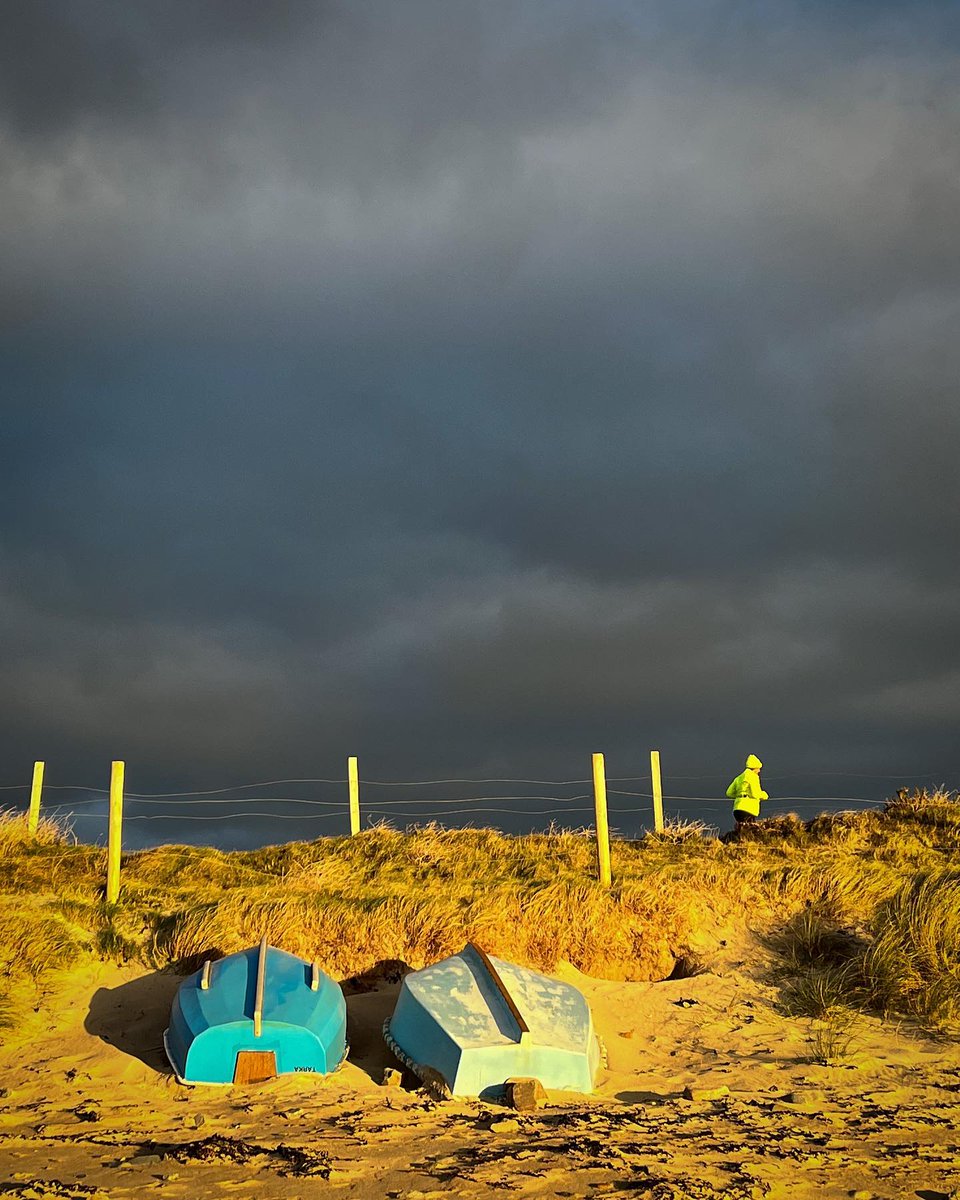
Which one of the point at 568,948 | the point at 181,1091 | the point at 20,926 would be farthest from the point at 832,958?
the point at 20,926

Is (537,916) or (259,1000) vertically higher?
(537,916)

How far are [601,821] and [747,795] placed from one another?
579 centimetres

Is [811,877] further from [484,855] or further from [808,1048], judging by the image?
[484,855]

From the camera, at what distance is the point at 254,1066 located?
8.48 metres

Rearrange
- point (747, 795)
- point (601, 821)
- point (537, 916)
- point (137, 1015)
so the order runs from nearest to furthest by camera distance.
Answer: point (137, 1015) < point (537, 916) < point (601, 821) < point (747, 795)

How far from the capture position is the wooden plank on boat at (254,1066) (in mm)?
8438

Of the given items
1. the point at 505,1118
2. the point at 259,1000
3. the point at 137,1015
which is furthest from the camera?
the point at 137,1015

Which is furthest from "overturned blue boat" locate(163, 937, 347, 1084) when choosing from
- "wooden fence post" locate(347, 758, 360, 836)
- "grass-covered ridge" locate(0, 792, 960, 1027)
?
"wooden fence post" locate(347, 758, 360, 836)

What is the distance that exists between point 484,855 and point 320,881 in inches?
121

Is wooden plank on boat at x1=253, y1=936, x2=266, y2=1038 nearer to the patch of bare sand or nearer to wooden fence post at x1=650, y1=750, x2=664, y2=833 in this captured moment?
the patch of bare sand

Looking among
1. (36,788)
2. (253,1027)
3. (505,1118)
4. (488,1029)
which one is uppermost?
(36,788)

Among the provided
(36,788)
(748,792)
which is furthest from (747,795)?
(36,788)

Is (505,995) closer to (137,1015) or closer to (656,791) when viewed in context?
(137,1015)

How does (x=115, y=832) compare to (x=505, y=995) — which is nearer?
(x=505, y=995)
